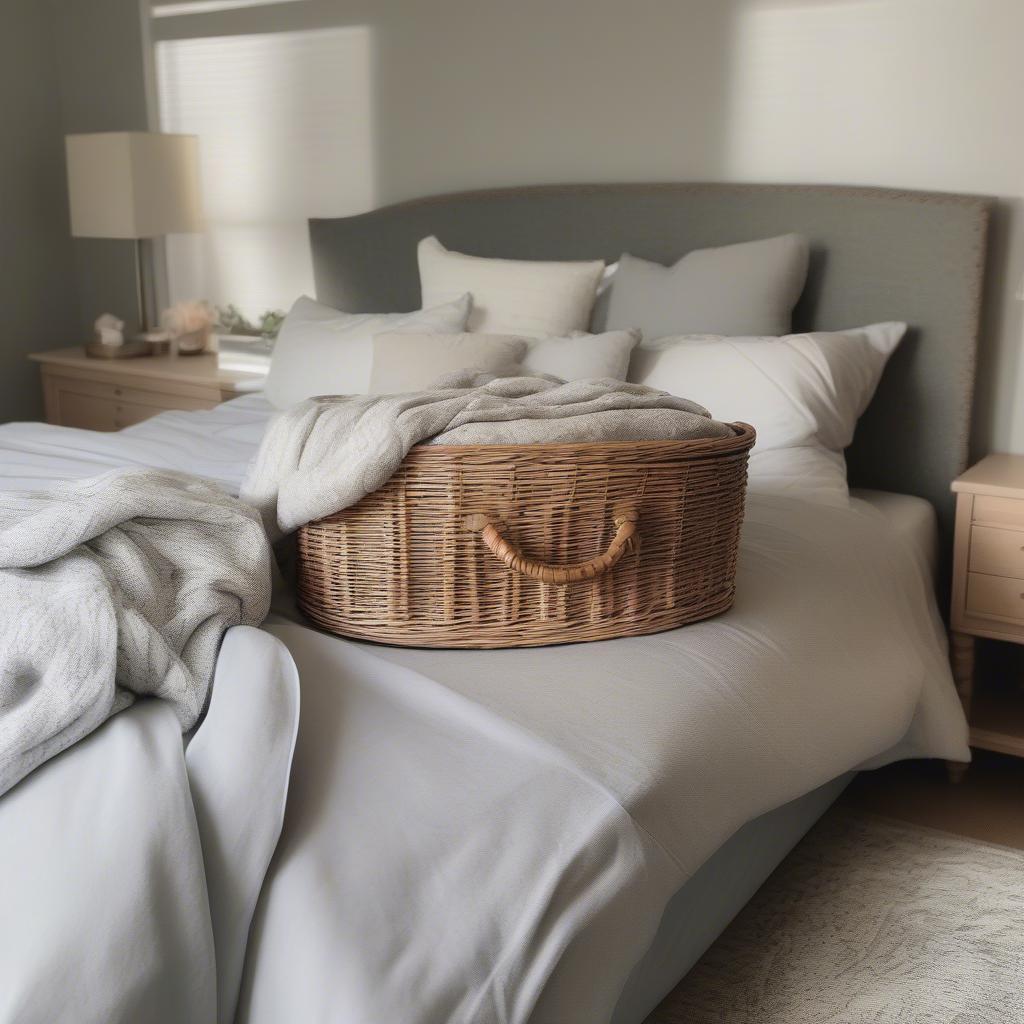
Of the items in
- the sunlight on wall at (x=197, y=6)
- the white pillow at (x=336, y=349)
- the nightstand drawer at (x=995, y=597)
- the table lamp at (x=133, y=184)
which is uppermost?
the sunlight on wall at (x=197, y=6)

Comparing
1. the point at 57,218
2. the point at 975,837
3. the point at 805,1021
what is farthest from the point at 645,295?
the point at 57,218

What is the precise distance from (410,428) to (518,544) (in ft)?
0.65

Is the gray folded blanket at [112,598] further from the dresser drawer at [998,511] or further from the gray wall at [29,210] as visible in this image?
the gray wall at [29,210]

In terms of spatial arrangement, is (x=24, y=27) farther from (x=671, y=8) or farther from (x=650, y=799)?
(x=650, y=799)

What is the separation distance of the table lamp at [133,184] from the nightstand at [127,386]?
421 millimetres

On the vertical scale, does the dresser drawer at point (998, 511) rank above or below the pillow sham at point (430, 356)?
below

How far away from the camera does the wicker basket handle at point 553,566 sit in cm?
143

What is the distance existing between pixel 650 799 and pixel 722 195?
1912 mm

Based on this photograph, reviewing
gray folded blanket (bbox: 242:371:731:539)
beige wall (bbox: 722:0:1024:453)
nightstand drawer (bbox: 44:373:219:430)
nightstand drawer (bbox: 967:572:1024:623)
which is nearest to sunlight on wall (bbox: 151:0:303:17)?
nightstand drawer (bbox: 44:373:219:430)

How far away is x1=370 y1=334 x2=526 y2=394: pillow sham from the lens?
251 centimetres

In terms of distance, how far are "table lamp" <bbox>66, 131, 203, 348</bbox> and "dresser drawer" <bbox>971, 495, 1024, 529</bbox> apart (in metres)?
2.67

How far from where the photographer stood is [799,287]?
104 inches

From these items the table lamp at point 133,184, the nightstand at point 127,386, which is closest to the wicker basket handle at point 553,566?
the nightstand at point 127,386

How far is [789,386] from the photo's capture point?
2.39 metres
